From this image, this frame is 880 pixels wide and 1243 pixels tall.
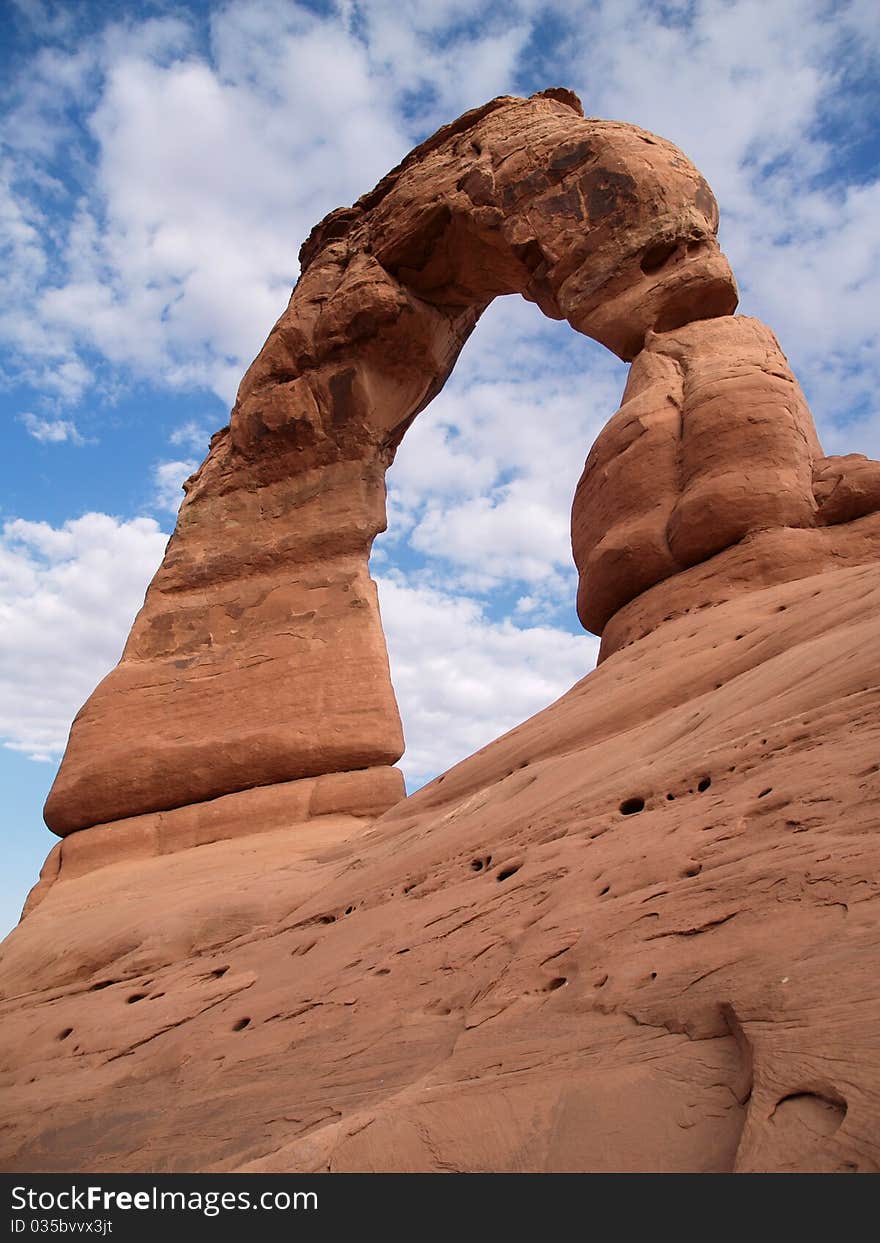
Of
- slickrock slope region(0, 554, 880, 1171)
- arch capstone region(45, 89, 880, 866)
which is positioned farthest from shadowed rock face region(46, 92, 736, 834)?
slickrock slope region(0, 554, 880, 1171)

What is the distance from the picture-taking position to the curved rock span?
299 centimetres

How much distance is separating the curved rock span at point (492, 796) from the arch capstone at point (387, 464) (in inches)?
1.5

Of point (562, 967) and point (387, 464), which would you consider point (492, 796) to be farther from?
point (387, 464)

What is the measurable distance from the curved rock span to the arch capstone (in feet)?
0.12

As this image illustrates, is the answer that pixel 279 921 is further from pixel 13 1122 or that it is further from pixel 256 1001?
pixel 13 1122

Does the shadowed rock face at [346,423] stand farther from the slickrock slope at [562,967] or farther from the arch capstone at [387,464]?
the slickrock slope at [562,967]

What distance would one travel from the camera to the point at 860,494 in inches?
280

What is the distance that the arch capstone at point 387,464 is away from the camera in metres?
7.78

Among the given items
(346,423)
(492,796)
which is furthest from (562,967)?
(346,423)

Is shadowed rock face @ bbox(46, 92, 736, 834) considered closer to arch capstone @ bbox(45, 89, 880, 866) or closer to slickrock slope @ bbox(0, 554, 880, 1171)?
arch capstone @ bbox(45, 89, 880, 866)

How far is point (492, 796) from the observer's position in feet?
19.4

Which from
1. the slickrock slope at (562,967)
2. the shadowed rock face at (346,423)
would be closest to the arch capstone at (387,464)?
the shadowed rock face at (346,423)

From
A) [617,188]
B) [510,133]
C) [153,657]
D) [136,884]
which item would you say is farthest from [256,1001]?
[510,133]
